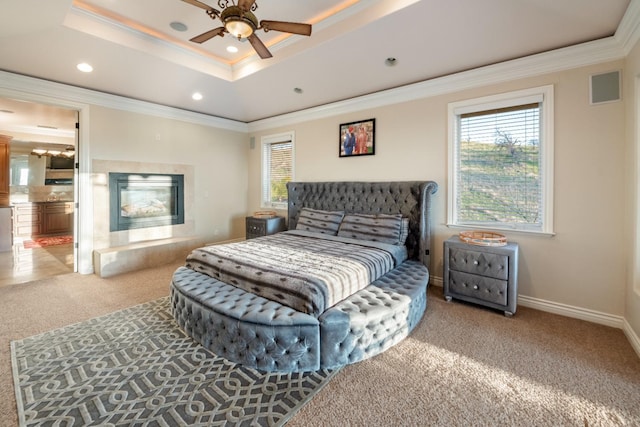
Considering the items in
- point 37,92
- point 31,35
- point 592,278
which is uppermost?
point 31,35

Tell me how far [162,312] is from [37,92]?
11.7 ft

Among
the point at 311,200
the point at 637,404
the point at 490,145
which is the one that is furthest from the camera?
the point at 311,200

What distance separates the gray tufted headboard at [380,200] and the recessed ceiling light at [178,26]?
2794 millimetres

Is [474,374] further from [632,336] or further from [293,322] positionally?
[632,336]

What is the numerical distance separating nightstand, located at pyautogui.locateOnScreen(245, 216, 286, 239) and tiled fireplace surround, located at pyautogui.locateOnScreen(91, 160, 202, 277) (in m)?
Result: 1.04

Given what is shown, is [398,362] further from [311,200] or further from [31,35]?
[31,35]

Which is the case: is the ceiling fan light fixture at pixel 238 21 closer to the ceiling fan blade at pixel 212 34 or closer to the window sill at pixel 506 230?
the ceiling fan blade at pixel 212 34

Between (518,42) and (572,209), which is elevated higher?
(518,42)

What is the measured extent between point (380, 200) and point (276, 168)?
2757 millimetres

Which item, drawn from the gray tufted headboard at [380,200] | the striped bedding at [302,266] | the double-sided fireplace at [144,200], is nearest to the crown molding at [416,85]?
the double-sided fireplace at [144,200]

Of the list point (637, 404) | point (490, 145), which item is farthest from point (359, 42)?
point (637, 404)

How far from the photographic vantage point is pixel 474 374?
213 cm

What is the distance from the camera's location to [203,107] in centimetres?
544

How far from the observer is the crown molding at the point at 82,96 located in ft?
12.4
